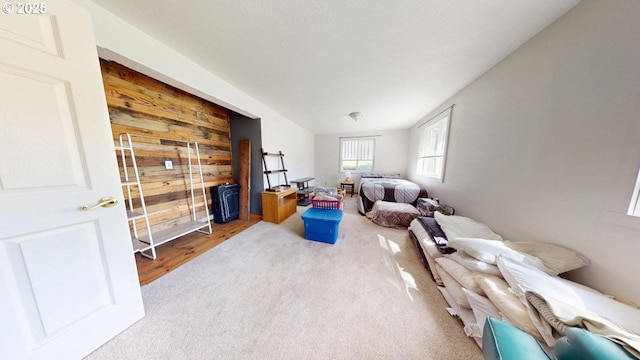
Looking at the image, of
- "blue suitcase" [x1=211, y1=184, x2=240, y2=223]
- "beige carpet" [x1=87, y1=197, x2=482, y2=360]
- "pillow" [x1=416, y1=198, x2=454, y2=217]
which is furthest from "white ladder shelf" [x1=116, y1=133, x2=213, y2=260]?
"pillow" [x1=416, y1=198, x2=454, y2=217]

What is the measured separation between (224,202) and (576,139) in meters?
3.96

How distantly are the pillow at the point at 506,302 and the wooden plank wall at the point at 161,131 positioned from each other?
138 inches

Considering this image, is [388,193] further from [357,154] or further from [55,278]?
[55,278]

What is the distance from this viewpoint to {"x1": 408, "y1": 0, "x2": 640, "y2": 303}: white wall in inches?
37.3

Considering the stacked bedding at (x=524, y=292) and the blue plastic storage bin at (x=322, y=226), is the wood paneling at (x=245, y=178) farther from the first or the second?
the stacked bedding at (x=524, y=292)

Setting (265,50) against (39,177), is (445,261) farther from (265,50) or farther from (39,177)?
(39,177)

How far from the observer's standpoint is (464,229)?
71.7 inches

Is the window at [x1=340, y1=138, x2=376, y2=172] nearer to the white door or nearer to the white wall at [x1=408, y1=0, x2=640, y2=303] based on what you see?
the white wall at [x1=408, y1=0, x2=640, y2=303]

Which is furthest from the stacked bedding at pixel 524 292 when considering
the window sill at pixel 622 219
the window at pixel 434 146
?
the window at pixel 434 146

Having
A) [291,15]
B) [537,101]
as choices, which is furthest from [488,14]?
[291,15]

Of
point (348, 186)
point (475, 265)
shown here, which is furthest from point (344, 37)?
point (348, 186)

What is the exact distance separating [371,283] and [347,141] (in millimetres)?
4567

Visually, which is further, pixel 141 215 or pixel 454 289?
pixel 141 215

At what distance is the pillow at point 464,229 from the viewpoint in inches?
66.4
